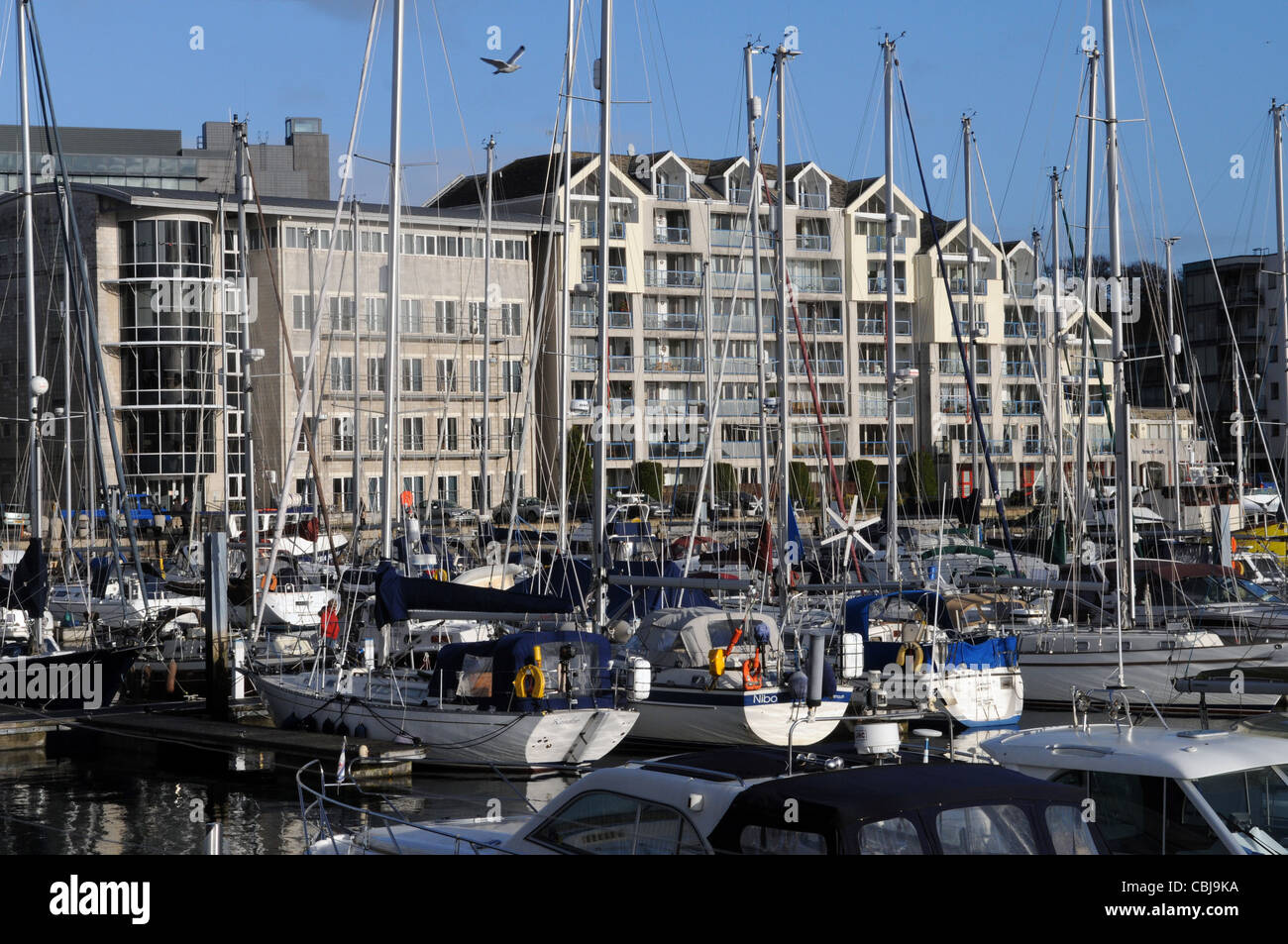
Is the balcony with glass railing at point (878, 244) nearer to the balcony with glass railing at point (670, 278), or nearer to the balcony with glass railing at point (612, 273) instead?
the balcony with glass railing at point (670, 278)

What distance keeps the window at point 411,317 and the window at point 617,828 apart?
64.5 metres

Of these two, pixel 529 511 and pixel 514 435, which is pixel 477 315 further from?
pixel 514 435

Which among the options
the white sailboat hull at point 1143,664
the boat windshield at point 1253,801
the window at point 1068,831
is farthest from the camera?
the white sailboat hull at point 1143,664

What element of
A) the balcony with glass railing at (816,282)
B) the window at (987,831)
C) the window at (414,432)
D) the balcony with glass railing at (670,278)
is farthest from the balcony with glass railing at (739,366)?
the window at (987,831)

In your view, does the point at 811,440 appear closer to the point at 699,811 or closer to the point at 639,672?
the point at 639,672

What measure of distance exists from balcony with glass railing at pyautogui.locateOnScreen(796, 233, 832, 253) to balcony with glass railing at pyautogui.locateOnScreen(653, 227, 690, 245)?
655 centimetres

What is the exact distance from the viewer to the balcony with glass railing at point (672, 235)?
82.8m

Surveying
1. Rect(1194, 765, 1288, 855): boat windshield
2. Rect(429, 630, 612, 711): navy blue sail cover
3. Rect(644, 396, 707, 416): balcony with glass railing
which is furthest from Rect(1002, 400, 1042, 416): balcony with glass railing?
Rect(1194, 765, 1288, 855): boat windshield

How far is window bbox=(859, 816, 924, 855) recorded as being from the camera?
883 centimetres
